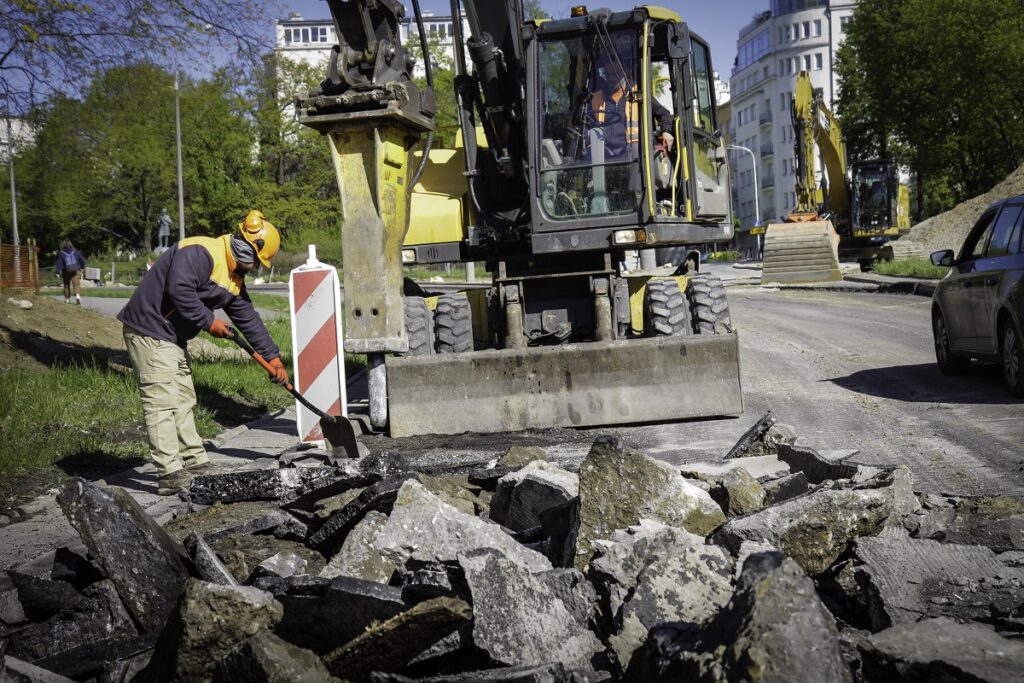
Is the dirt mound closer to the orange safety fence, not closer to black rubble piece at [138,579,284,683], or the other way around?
the orange safety fence

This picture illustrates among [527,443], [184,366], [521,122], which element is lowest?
[527,443]

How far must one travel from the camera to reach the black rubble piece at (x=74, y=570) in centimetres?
476

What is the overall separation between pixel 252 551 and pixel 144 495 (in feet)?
8.97

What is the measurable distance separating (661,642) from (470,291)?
7.99 m

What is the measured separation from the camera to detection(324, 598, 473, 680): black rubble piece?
3.55 metres

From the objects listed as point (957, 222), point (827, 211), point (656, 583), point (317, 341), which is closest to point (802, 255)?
point (827, 211)

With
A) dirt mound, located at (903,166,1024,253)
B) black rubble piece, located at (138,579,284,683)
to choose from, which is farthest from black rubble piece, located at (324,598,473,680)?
dirt mound, located at (903,166,1024,253)

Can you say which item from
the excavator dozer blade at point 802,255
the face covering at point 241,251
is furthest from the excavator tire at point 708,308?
the excavator dozer blade at point 802,255

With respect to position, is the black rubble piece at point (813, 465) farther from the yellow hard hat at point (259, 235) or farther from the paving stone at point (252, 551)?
the yellow hard hat at point (259, 235)

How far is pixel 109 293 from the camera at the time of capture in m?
38.8

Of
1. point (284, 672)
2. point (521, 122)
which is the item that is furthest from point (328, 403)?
point (284, 672)

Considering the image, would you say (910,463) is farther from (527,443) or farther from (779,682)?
(779,682)

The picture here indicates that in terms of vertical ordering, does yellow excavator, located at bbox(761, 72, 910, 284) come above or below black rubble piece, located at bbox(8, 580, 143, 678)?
above

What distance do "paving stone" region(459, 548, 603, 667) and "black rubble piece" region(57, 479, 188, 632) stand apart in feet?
4.54
